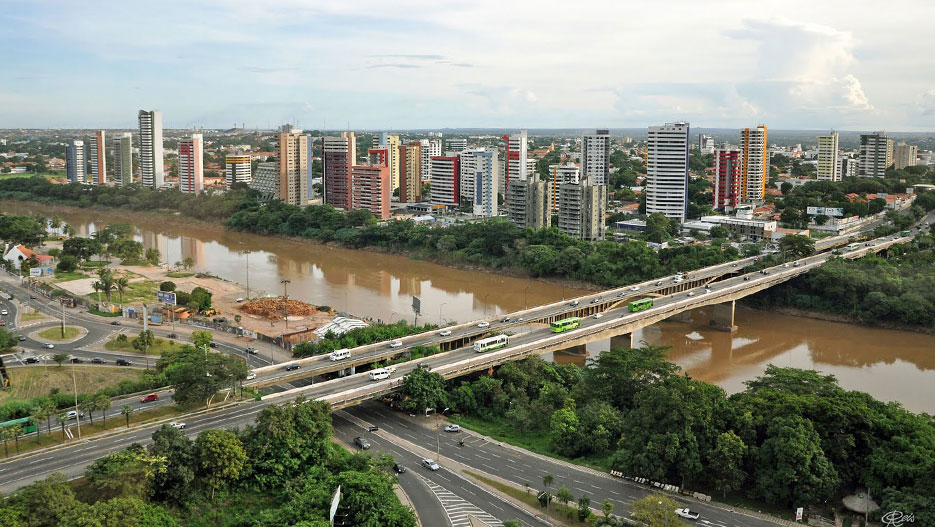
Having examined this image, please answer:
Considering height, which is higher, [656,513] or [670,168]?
[670,168]

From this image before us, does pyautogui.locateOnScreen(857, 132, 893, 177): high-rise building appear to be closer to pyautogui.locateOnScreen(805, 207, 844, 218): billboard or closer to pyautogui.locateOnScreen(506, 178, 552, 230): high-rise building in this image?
pyautogui.locateOnScreen(805, 207, 844, 218): billboard

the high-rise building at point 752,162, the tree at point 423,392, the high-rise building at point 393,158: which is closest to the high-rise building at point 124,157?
the high-rise building at point 393,158

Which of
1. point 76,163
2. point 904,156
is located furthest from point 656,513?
point 904,156

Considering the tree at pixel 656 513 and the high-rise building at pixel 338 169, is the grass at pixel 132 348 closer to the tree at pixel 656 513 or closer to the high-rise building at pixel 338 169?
the tree at pixel 656 513

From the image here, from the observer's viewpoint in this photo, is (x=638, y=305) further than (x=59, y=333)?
Yes

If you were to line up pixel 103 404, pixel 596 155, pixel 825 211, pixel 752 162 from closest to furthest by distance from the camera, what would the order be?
1. pixel 103 404
2. pixel 825 211
3. pixel 752 162
4. pixel 596 155

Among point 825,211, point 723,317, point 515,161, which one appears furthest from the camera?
point 515,161

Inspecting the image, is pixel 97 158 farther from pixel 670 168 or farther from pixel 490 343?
pixel 490 343

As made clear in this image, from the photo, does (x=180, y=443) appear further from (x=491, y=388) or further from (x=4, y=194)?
(x=4, y=194)

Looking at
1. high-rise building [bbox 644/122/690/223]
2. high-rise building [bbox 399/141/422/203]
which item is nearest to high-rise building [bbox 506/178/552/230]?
high-rise building [bbox 644/122/690/223]
